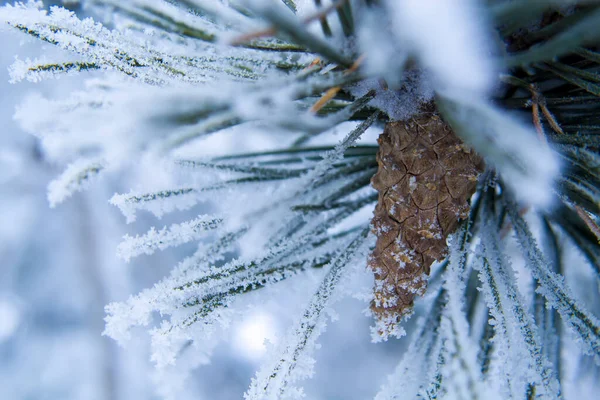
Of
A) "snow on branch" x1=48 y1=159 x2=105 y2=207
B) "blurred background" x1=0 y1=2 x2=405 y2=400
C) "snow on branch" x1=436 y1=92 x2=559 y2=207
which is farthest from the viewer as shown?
"blurred background" x1=0 y1=2 x2=405 y2=400

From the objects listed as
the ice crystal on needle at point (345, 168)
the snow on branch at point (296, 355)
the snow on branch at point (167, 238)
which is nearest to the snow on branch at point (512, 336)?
the ice crystal on needle at point (345, 168)

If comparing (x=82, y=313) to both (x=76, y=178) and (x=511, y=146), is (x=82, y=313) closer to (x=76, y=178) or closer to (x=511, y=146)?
(x=76, y=178)

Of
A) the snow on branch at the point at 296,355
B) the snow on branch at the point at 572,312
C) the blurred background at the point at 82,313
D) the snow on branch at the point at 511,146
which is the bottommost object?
the snow on branch at the point at 296,355

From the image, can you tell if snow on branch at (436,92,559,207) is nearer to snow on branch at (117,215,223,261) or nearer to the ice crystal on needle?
the ice crystal on needle

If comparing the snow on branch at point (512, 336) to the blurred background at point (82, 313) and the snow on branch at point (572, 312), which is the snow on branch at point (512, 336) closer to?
the snow on branch at point (572, 312)

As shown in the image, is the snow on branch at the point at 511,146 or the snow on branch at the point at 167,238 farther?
the snow on branch at the point at 167,238

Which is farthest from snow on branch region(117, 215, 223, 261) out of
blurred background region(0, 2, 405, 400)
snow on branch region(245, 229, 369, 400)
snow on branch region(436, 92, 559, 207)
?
blurred background region(0, 2, 405, 400)

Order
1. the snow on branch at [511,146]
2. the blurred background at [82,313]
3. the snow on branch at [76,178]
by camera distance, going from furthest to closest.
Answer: the blurred background at [82,313] < the snow on branch at [76,178] < the snow on branch at [511,146]

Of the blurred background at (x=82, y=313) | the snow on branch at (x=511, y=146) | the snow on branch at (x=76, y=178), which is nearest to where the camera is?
the snow on branch at (x=511, y=146)

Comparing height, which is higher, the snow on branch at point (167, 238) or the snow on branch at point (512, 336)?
the snow on branch at point (512, 336)
